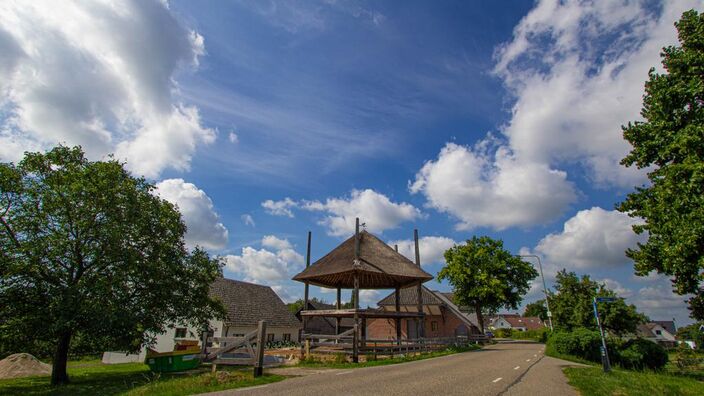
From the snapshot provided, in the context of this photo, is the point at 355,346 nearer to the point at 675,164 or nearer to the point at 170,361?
the point at 170,361

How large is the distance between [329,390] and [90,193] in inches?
582

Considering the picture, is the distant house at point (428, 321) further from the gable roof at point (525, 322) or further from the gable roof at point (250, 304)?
the gable roof at point (525, 322)

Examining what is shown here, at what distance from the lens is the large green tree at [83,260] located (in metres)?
15.1

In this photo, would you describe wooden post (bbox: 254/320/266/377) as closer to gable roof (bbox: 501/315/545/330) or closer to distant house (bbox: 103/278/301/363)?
distant house (bbox: 103/278/301/363)

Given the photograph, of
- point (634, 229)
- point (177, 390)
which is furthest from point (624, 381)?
point (177, 390)

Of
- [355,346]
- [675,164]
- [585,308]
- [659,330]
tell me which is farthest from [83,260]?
[659,330]

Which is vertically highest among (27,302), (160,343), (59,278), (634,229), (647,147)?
(647,147)

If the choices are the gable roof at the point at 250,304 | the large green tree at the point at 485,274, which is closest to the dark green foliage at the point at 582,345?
the large green tree at the point at 485,274

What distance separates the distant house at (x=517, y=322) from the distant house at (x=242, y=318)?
92.5 metres

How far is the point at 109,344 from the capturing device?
1628 cm

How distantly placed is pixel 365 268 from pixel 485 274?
88.5 feet

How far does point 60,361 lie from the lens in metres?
16.4

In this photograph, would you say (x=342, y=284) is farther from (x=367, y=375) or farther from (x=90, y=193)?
(x=90, y=193)

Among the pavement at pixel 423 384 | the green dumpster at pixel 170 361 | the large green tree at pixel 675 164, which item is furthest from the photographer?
the green dumpster at pixel 170 361
